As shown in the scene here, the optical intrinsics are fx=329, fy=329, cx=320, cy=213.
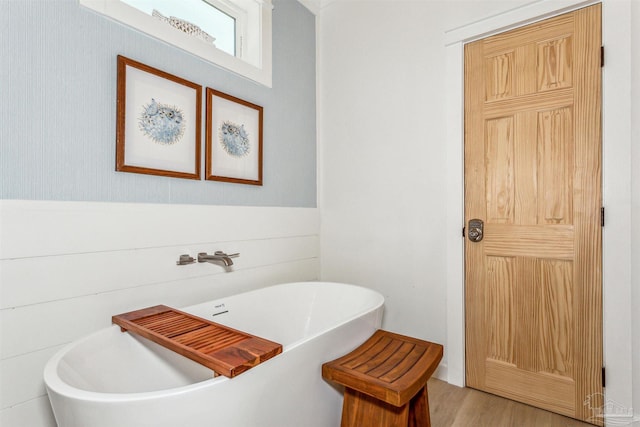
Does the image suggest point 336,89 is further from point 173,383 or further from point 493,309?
point 173,383

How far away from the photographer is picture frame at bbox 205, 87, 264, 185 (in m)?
1.85

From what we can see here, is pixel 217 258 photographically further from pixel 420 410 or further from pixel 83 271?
pixel 420 410

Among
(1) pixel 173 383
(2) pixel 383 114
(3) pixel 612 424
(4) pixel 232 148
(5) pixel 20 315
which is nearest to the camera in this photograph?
(5) pixel 20 315

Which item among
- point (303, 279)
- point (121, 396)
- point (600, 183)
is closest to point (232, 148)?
point (303, 279)

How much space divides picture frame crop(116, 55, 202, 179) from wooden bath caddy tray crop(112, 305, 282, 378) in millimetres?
666

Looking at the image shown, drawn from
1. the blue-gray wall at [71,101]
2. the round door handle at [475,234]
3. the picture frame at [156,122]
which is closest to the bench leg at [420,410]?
the round door handle at [475,234]

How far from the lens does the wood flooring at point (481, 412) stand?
1.62 metres

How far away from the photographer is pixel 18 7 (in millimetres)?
1218

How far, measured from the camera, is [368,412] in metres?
1.27

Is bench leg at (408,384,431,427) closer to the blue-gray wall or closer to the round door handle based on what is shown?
the round door handle

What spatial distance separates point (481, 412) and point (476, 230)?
0.96m

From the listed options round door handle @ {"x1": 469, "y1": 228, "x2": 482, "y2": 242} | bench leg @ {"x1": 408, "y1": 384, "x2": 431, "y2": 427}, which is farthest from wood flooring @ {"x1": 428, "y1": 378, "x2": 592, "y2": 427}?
round door handle @ {"x1": 469, "y1": 228, "x2": 482, "y2": 242}

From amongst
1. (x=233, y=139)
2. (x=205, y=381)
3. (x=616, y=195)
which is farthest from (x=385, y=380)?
(x=233, y=139)

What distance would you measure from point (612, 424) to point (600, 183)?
1.13 meters
